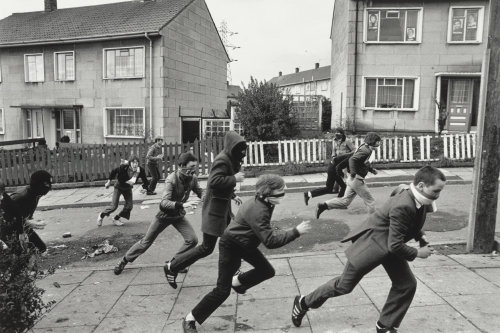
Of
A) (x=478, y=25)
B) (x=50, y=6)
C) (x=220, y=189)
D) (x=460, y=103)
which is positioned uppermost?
(x=50, y=6)

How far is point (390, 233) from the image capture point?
11.5 feet

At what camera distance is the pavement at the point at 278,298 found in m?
4.18

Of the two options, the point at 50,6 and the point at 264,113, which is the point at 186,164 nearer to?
the point at 264,113

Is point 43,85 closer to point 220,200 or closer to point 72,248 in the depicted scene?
point 72,248

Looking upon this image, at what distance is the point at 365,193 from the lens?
7.85 m

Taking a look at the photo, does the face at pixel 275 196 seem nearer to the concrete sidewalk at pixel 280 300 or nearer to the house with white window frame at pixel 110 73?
the concrete sidewalk at pixel 280 300

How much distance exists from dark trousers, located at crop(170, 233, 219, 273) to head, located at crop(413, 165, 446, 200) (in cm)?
240

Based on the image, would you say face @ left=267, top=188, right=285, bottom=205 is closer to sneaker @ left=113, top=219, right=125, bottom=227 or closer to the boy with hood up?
the boy with hood up

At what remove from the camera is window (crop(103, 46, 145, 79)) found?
20.6 meters

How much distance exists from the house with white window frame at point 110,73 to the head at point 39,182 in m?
14.4

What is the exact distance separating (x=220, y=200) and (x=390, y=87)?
16.0m

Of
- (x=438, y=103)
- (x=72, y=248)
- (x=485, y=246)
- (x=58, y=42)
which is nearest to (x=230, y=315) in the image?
(x=485, y=246)

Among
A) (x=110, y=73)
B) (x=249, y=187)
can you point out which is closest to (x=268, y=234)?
(x=249, y=187)

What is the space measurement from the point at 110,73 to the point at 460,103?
632 inches
